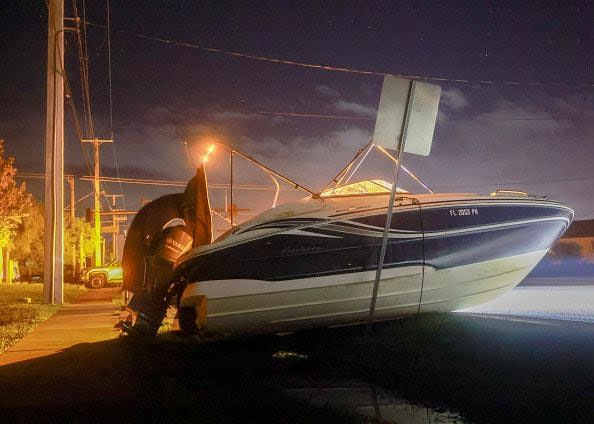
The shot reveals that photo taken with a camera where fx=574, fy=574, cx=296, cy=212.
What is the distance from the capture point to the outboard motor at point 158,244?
23.9ft

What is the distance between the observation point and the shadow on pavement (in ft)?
13.4

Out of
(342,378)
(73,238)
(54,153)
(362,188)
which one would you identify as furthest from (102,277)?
(73,238)

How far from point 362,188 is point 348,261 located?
1617 mm

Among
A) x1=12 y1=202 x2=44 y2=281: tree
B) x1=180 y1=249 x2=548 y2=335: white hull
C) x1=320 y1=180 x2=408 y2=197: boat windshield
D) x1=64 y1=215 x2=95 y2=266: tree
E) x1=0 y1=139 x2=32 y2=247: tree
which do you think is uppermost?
x1=320 y1=180 x2=408 y2=197: boat windshield

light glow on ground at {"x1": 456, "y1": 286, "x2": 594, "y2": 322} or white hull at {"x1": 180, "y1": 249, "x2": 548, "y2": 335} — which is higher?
white hull at {"x1": 180, "y1": 249, "x2": 548, "y2": 335}

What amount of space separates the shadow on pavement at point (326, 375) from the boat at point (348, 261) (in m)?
0.37

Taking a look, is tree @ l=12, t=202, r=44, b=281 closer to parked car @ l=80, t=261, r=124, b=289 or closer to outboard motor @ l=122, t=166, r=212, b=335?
parked car @ l=80, t=261, r=124, b=289

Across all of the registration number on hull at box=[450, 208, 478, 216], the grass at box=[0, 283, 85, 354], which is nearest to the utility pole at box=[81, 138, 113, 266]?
the grass at box=[0, 283, 85, 354]

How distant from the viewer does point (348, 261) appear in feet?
20.2

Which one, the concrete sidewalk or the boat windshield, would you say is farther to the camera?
the boat windshield

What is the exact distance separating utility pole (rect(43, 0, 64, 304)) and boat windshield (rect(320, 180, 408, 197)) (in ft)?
37.0

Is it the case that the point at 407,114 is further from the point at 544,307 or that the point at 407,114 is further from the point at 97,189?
the point at 97,189

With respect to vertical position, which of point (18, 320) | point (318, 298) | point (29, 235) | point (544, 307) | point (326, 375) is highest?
point (318, 298)

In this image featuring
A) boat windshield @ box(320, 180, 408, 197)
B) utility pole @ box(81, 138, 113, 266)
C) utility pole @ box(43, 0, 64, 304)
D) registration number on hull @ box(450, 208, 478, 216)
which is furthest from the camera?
utility pole @ box(81, 138, 113, 266)
